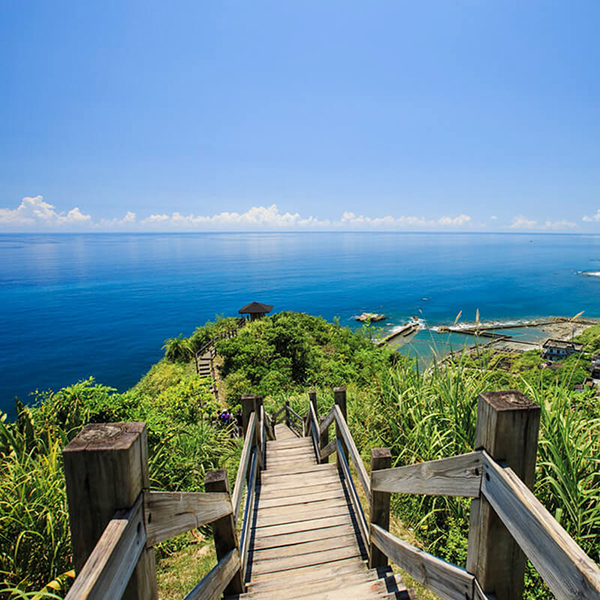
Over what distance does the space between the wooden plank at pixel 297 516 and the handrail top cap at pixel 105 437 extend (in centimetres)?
278

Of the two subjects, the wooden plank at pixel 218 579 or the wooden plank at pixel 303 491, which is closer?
the wooden plank at pixel 218 579

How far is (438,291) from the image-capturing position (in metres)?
70.7

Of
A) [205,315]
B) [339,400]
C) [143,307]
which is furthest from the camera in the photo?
[143,307]

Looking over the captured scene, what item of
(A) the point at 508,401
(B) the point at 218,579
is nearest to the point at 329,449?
(B) the point at 218,579

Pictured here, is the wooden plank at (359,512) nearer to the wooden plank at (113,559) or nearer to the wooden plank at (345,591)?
the wooden plank at (345,591)

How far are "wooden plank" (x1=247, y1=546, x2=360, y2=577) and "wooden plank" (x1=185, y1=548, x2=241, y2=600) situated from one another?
1.62ft

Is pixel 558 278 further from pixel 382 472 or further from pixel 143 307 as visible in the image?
pixel 382 472

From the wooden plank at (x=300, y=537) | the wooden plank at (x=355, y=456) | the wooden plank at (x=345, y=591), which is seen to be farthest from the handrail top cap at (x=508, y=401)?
the wooden plank at (x=300, y=537)

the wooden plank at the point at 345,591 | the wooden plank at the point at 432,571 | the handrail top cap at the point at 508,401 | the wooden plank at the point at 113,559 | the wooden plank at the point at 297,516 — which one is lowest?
the wooden plank at the point at 297,516

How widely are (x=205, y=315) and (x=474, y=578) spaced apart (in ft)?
177

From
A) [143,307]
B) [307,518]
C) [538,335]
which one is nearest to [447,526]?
[307,518]

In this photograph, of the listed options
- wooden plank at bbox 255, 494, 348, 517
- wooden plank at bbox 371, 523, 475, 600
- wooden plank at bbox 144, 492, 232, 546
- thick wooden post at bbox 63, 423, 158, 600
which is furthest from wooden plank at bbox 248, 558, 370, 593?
thick wooden post at bbox 63, 423, 158, 600

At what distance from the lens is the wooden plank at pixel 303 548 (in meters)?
2.92

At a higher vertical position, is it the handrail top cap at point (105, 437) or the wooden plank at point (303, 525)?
the handrail top cap at point (105, 437)
